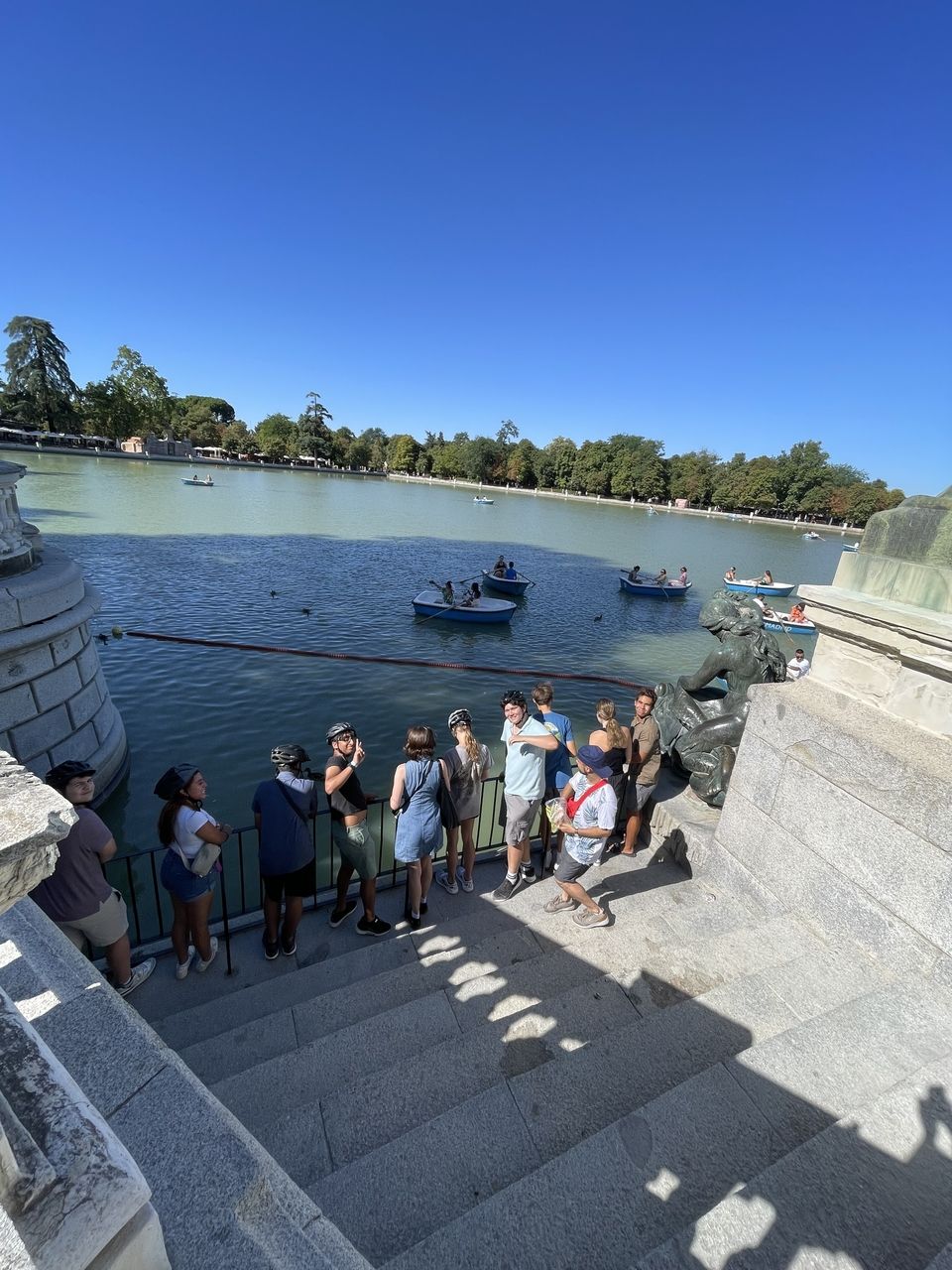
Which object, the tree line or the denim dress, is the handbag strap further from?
the tree line

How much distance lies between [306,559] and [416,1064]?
28.5 metres

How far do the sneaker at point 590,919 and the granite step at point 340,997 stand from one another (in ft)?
1.37

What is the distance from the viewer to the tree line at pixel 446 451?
76125 millimetres

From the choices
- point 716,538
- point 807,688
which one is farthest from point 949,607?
point 716,538

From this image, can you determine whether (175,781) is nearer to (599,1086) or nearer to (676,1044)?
(599,1086)

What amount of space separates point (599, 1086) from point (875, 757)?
2371 millimetres

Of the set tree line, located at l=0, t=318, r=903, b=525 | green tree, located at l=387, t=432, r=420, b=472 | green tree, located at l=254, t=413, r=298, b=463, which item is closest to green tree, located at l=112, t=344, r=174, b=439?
tree line, located at l=0, t=318, r=903, b=525

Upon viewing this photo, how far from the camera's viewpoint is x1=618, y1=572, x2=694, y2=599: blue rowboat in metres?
28.7

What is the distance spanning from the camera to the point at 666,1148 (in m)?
2.27

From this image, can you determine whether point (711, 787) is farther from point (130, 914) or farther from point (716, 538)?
point (716, 538)

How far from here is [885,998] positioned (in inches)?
118

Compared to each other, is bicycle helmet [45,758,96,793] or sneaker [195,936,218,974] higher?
bicycle helmet [45,758,96,793]

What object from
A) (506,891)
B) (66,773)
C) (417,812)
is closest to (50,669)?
(66,773)

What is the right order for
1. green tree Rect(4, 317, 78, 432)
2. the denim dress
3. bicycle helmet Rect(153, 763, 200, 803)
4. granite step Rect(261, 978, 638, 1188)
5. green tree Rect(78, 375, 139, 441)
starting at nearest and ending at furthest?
granite step Rect(261, 978, 638, 1188) < bicycle helmet Rect(153, 763, 200, 803) < the denim dress < green tree Rect(4, 317, 78, 432) < green tree Rect(78, 375, 139, 441)
